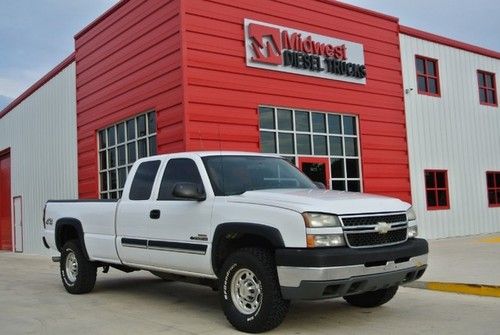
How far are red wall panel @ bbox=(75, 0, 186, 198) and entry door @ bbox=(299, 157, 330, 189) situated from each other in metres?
3.63

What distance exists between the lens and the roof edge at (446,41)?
18094 millimetres

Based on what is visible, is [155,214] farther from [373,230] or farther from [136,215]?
[373,230]

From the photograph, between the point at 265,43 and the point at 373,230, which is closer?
the point at 373,230

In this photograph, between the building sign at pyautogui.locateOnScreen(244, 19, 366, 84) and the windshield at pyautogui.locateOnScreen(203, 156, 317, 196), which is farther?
the building sign at pyautogui.locateOnScreen(244, 19, 366, 84)

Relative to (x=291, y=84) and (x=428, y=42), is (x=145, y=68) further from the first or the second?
(x=428, y=42)

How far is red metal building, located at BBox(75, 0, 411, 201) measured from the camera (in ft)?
43.0

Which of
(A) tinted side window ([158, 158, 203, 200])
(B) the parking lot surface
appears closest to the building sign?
(B) the parking lot surface

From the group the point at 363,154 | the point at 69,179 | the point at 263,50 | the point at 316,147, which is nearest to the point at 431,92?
the point at 363,154

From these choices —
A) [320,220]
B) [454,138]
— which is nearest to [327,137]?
[454,138]

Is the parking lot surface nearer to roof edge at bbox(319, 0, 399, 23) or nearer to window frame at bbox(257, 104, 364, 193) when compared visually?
window frame at bbox(257, 104, 364, 193)

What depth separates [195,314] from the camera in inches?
282

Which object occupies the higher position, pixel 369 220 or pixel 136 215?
pixel 136 215

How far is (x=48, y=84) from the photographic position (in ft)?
67.9

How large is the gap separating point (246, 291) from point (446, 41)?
1617 centimetres
